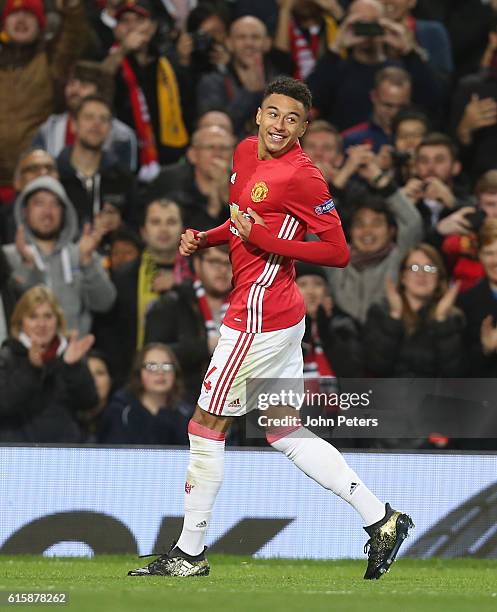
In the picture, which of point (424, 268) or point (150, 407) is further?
point (424, 268)

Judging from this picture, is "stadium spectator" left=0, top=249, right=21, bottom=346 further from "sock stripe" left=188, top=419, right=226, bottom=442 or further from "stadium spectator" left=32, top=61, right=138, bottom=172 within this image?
"sock stripe" left=188, top=419, right=226, bottom=442

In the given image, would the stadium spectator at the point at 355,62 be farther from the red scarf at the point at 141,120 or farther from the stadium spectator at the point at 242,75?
the red scarf at the point at 141,120

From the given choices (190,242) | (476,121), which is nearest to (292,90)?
(190,242)

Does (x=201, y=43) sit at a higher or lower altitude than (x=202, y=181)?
higher

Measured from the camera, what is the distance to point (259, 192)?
744 centimetres

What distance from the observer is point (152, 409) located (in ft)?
35.3

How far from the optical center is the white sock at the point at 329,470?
7543 millimetres

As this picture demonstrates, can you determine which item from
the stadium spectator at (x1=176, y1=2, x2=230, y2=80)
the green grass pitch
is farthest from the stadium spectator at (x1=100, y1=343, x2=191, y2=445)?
the stadium spectator at (x1=176, y1=2, x2=230, y2=80)

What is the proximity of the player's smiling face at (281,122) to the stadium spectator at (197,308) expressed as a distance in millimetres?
3935

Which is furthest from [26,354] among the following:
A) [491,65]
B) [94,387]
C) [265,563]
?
[491,65]

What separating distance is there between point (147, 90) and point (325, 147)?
199 centimetres

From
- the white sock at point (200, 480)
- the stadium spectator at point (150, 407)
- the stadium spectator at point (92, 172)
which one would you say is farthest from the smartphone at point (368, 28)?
the white sock at point (200, 480)

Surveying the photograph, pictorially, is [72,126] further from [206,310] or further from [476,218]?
[476,218]

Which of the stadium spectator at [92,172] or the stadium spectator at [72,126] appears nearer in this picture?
the stadium spectator at [92,172]
